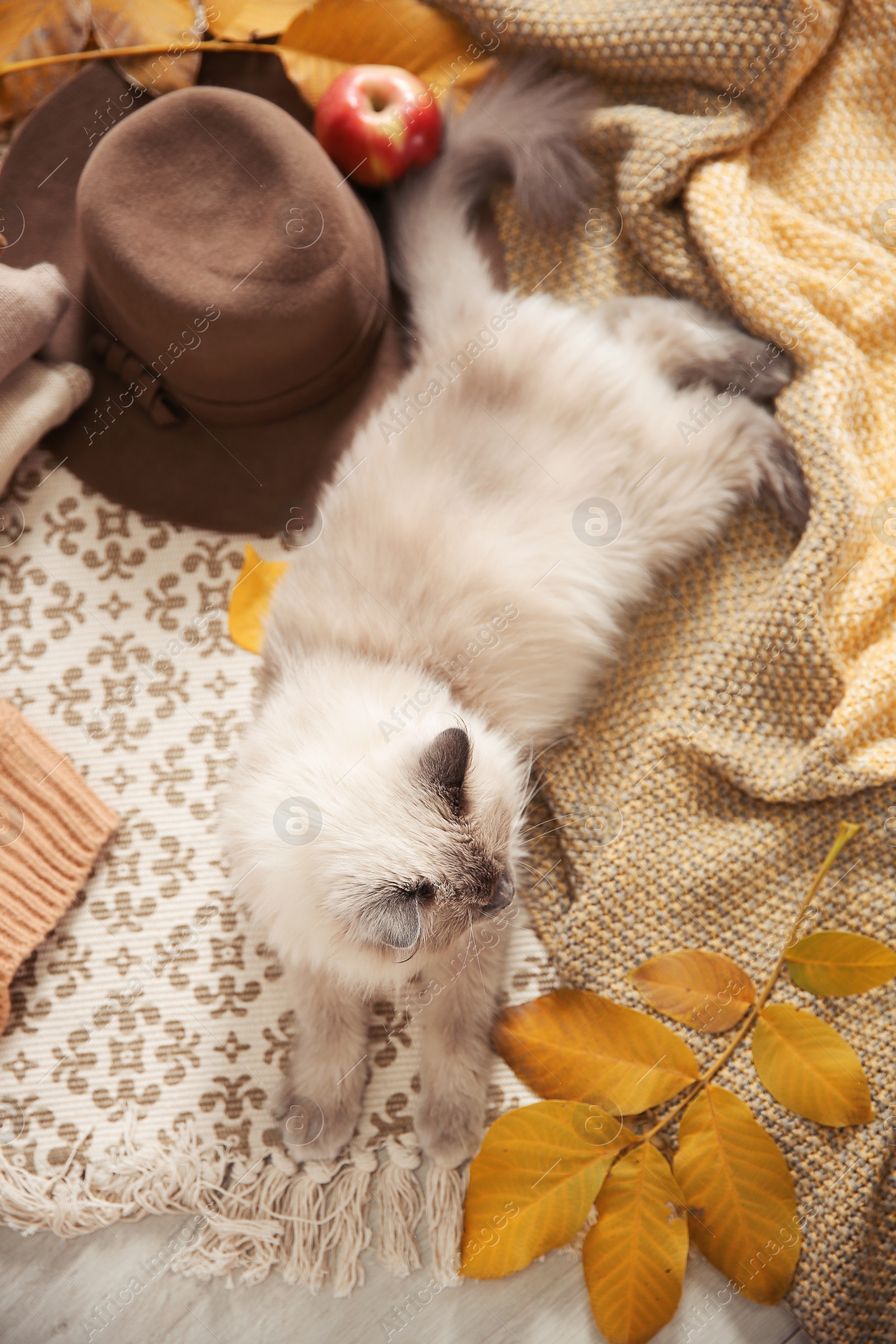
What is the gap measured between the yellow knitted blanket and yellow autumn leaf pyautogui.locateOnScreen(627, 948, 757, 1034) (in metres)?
0.03

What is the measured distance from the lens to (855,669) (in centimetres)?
133

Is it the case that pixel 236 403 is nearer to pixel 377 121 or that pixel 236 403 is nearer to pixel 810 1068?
pixel 377 121

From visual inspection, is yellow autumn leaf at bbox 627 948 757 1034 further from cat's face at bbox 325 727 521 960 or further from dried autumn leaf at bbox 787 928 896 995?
cat's face at bbox 325 727 521 960

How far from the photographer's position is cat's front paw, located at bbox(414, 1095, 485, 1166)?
1282 millimetres

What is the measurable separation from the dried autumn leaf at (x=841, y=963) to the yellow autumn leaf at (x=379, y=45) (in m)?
1.57

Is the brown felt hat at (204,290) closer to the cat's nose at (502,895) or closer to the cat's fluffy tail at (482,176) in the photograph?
the cat's fluffy tail at (482,176)

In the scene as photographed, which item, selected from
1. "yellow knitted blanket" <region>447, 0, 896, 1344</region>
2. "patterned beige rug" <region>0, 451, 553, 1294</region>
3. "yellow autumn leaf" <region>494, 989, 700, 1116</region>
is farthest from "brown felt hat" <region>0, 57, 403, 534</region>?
"yellow autumn leaf" <region>494, 989, 700, 1116</region>

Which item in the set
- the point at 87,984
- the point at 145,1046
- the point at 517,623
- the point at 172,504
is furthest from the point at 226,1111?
the point at 172,504

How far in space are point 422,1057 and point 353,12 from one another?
1808 mm

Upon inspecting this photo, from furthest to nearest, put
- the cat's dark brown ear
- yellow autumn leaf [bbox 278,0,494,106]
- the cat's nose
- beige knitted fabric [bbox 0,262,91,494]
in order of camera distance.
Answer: yellow autumn leaf [bbox 278,0,494,106] < beige knitted fabric [bbox 0,262,91,494] < the cat's nose < the cat's dark brown ear

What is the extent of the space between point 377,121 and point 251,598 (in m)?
0.83

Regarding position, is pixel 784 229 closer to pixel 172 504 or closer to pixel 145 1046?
pixel 172 504

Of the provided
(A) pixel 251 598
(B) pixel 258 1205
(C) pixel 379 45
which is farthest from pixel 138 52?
(B) pixel 258 1205

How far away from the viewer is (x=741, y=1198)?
1214 mm
